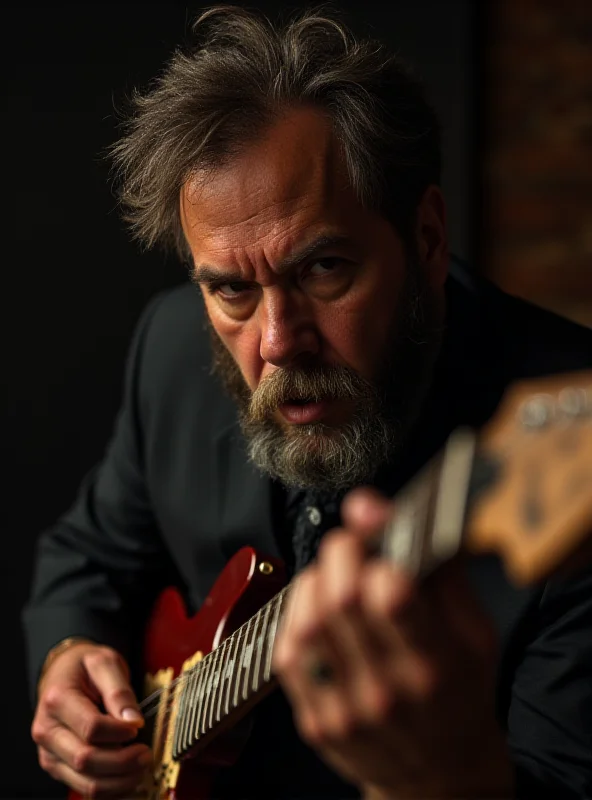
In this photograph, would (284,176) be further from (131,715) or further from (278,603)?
(131,715)

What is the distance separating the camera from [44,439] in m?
1.96

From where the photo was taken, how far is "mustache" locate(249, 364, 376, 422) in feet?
3.68

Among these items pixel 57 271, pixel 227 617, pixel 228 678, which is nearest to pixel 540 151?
pixel 57 271

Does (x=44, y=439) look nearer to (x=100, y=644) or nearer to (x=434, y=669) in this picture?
(x=100, y=644)

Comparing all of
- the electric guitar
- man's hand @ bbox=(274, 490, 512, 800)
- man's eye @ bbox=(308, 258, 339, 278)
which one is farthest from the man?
the electric guitar

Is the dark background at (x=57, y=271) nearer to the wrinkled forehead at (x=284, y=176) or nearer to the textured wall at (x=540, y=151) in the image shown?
the textured wall at (x=540, y=151)

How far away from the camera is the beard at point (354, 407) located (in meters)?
1.13

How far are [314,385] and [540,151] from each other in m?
1.58

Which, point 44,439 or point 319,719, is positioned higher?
point 319,719

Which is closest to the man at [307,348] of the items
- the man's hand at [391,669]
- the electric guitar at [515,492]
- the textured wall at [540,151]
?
the man's hand at [391,669]

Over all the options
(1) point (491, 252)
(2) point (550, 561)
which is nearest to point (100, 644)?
(2) point (550, 561)

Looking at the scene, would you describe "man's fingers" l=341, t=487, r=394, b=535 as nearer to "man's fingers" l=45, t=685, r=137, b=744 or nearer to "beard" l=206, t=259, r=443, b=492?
"beard" l=206, t=259, r=443, b=492

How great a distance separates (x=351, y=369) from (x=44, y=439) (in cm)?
100

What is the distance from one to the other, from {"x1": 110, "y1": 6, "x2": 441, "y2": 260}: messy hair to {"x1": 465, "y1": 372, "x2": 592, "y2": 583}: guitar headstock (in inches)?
23.2
